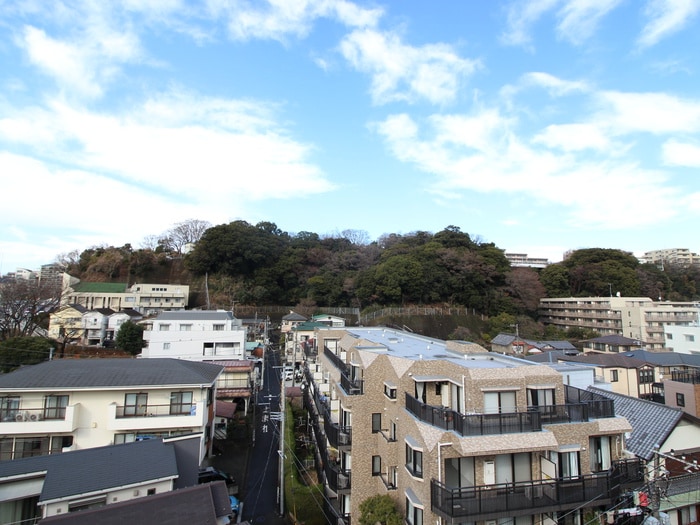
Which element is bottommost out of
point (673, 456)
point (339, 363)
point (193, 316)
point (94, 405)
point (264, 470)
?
point (264, 470)

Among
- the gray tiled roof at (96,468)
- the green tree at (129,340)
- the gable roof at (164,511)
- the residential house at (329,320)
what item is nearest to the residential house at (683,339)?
the residential house at (329,320)

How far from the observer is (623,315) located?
5450 centimetres

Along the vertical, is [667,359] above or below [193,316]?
below

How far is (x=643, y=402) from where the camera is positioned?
12.9 metres

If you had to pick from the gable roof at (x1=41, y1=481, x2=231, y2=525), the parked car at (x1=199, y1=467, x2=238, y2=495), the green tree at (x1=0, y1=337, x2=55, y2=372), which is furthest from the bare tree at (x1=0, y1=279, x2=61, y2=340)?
the gable roof at (x1=41, y1=481, x2=231, y2=525)

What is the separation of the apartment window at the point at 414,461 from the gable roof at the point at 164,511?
5290 mm

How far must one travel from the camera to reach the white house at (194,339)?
31.4 meters

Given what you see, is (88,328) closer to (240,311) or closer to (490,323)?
(240,311)

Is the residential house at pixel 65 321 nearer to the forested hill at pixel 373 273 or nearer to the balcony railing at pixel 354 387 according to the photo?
the forested hill at pixel 373 273

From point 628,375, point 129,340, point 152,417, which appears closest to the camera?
point 152,417

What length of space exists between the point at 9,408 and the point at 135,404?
186 inches

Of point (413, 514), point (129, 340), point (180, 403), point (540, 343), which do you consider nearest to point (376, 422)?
point (413, 514)

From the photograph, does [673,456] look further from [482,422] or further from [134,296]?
[134,296]

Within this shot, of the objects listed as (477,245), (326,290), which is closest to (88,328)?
(326,290)
